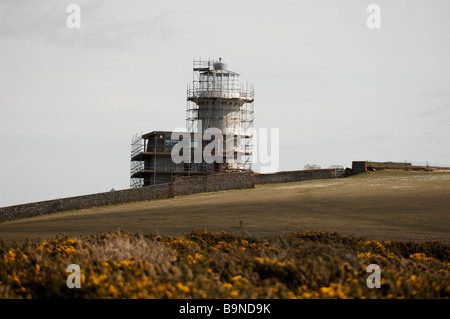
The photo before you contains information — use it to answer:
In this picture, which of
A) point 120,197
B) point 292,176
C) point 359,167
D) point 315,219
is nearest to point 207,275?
point 315,219

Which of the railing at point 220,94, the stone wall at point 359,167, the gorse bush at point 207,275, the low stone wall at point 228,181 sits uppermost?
the railing at point 220,94

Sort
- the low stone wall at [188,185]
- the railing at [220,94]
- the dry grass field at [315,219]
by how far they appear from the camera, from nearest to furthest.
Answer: the dry grass field at [315,219], the low stone wall at [188,185], the railing at [220,94]

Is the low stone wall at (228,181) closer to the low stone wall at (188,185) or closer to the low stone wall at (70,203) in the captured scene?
the low stone wall at (188,185)

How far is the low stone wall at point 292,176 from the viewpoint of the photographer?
60.1 meters

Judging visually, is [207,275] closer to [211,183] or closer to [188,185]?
[188,185]

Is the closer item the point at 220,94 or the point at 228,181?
the point at 228,181

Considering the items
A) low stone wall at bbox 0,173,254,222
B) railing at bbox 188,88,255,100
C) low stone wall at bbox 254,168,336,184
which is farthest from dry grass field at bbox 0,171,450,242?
railing at bbox 188,88,255,100

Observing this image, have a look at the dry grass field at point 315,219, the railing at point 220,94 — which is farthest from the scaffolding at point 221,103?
the dry grass field at point 315,219

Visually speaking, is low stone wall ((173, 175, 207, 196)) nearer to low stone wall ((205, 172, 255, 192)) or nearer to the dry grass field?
low stone wall ((205, 172, 255, 192))

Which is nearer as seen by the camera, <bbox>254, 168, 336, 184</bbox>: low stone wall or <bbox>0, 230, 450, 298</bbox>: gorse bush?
<bbox>0, 230, 450, 298</bbox>: gorse bush

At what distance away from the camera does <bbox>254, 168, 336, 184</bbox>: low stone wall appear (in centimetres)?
6009

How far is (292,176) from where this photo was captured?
60.2 meters

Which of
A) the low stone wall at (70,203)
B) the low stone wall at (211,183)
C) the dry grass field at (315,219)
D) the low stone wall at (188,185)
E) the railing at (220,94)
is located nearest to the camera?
the dry grass field at (315,219)

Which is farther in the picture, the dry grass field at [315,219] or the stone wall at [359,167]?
the stone wall at [359,167]
